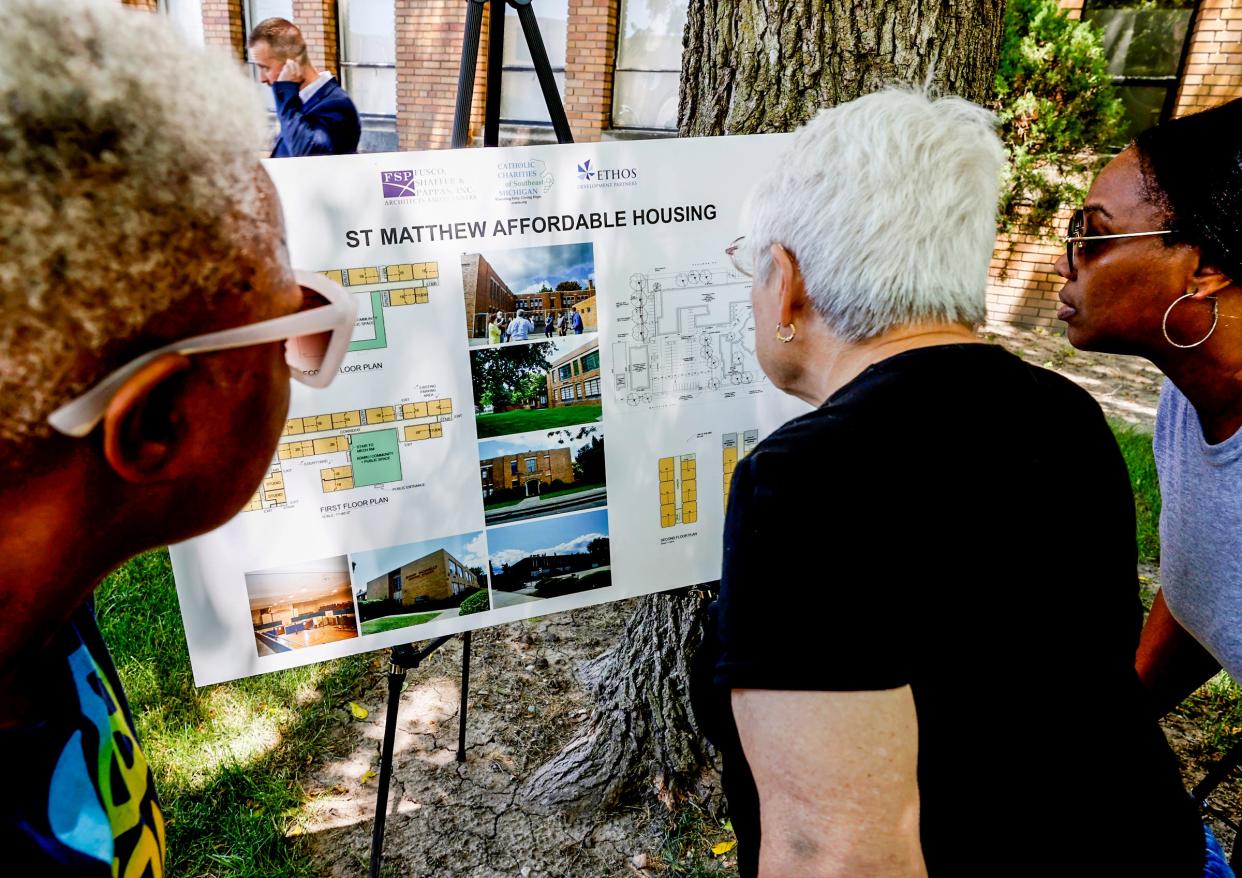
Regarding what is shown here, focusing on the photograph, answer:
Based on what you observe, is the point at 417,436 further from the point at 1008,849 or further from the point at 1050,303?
the point at 1050,303

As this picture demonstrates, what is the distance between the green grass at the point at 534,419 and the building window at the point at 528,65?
8.43 meters

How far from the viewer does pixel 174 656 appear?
2986mm

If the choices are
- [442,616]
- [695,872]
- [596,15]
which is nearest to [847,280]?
[442,616]

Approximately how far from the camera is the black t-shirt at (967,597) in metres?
0.97

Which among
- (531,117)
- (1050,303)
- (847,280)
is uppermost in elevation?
(531,117)

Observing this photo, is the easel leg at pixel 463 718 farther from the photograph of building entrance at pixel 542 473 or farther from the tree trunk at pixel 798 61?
the photograph of building entrance at pixel 542 473

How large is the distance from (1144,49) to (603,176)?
8626 millimetres

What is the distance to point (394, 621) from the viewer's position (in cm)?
175

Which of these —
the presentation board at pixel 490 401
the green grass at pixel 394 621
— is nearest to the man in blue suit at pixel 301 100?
the presentation board at pixel 490 401

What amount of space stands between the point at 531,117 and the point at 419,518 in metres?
9.12

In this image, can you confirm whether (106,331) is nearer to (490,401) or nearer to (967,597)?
(967,597)

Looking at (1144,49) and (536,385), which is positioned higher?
(1144,49)

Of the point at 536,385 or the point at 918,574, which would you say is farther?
the point at 536,385

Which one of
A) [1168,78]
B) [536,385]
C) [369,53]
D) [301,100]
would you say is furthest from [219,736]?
[369,53]
